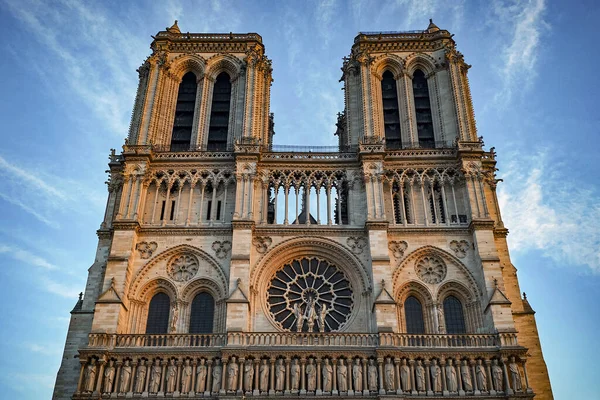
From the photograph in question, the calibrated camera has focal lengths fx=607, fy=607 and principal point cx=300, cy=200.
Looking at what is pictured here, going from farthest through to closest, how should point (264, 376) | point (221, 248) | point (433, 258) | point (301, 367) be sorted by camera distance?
point (433, 258)
point (221, 248)
point (301, 367)
point (264, 376)

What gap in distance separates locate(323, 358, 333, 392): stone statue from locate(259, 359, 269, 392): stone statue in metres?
2.30

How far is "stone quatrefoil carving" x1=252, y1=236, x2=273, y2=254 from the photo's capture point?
29141mm

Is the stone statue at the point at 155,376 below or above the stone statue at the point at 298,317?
below

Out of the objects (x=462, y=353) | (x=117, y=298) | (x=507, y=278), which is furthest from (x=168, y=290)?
(x=507, y=278)

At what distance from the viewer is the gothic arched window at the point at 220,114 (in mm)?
34375

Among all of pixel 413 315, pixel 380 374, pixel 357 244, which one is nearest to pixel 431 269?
pixel 413 315

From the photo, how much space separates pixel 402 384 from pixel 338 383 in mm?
2572

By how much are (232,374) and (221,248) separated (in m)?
6.72

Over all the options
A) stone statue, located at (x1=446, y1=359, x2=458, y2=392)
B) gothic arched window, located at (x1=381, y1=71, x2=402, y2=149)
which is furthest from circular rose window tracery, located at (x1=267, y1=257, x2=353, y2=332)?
gothic arched window, located at (x1=381, y1=71, x2=402, y2=149)

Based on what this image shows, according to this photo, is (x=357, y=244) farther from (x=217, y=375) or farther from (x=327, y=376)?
(x=217, y=375)

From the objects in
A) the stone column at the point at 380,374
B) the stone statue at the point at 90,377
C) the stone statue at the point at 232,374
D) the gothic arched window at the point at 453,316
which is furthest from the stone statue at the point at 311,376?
the stone statue at the point at 90,377

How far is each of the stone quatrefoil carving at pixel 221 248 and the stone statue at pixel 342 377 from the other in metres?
7.77

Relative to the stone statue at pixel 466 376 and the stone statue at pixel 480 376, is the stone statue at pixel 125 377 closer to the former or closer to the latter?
the stone statue at pixel 466 376

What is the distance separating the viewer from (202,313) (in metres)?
28.0
